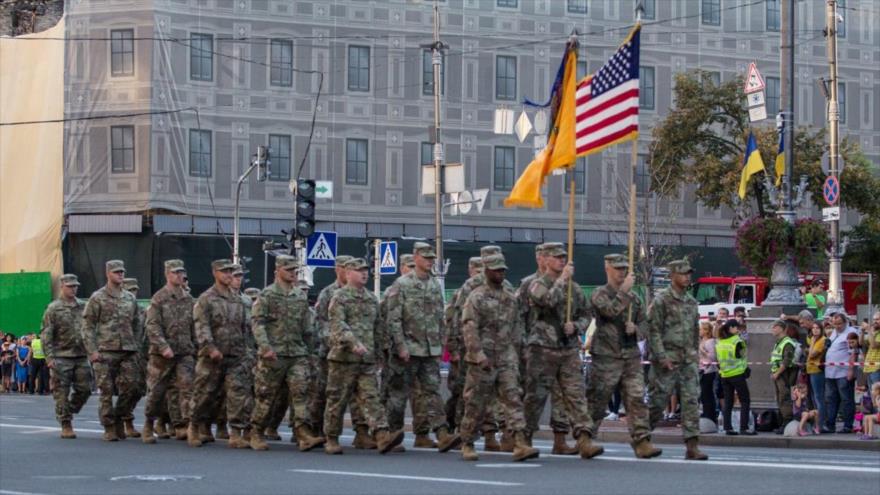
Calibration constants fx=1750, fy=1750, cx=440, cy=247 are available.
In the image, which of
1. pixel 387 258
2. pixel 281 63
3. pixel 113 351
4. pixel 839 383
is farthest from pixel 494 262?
pixel 281 63

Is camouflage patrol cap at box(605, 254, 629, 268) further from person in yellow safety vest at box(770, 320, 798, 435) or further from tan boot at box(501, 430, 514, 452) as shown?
person in yellow safety vest at box(770, 320, 798, 435)

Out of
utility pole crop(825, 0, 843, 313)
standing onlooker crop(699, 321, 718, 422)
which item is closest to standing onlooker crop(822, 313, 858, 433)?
standing onlooker crop(699, 321, 718, 422)

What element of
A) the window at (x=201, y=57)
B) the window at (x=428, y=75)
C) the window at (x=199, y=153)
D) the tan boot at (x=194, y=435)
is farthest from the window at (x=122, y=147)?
the tan boot at (x=194, y=435)

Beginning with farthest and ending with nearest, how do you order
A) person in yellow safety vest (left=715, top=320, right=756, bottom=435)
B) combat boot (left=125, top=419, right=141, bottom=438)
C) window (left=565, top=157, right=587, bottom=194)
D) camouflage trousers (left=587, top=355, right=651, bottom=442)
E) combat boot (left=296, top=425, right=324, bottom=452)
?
1. window (left=565, top=157, right=587, bottom=194)
2. person in yellow safety vest (left=715, top=320, right=756, bottom=435)
3. combat boot (left=125, top=419, right=141, bottom=438)
4. combat boot (left=296, top=425, right=324, bottom=452)
5. camouflage trousers (left=587, top=355, right=651, bottom=442)

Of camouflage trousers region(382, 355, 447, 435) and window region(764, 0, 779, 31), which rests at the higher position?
window region(764, 0, 779, 31)

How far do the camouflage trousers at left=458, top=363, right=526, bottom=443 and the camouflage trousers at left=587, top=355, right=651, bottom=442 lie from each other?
2.36 ft

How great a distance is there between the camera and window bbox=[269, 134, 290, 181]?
2077 inches

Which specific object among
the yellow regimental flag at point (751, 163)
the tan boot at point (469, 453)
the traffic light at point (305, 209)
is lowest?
the tan boot at point (469, 453)

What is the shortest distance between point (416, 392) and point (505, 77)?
38.1 meters

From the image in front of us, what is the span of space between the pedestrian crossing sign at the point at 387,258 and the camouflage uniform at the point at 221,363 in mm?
12969

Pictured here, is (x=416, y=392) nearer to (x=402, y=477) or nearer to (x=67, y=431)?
(x=402, y=477)

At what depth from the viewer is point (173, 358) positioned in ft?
65.8

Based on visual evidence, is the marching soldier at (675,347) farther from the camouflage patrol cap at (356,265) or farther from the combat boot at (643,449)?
the camouflage patrol cap at (356,265)

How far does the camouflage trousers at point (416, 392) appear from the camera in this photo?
1775cm
